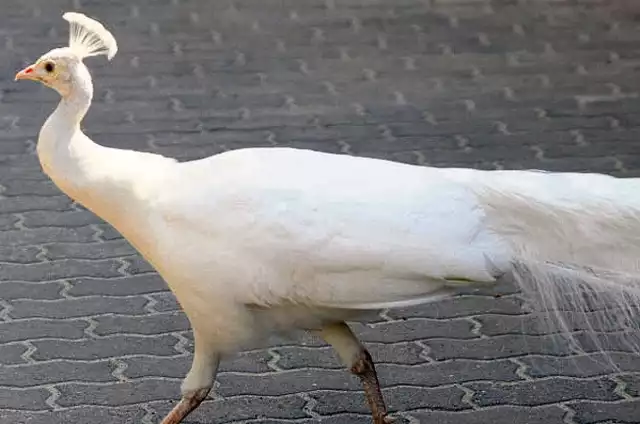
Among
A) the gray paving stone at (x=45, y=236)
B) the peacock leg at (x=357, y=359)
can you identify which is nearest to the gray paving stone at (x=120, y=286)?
the gray paving stone at (x=45, y=236)

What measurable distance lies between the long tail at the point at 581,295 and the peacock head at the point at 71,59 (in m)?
1.20

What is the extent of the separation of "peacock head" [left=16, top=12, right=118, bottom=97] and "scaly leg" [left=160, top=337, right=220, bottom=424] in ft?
2.51

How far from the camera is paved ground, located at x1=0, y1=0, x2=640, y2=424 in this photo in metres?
4.10

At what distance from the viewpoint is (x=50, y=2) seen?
968cm

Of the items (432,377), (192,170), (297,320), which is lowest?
(432,377)

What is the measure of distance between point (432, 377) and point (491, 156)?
243 cm

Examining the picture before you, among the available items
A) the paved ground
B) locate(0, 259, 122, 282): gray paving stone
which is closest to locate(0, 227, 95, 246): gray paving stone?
the paved ground

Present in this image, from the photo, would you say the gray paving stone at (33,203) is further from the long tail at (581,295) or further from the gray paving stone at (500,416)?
the long tail at (581,295)

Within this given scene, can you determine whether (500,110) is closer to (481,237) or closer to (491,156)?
(491,156)

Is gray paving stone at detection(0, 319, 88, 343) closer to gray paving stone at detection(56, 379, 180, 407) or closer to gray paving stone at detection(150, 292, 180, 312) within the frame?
gray paving stone at detection(150, 292, 180, 312)

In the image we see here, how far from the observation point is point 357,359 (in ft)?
11.9

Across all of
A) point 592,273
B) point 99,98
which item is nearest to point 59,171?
point 592,273

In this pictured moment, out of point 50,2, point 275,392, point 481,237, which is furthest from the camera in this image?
point 50,2

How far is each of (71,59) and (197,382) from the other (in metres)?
0.91
